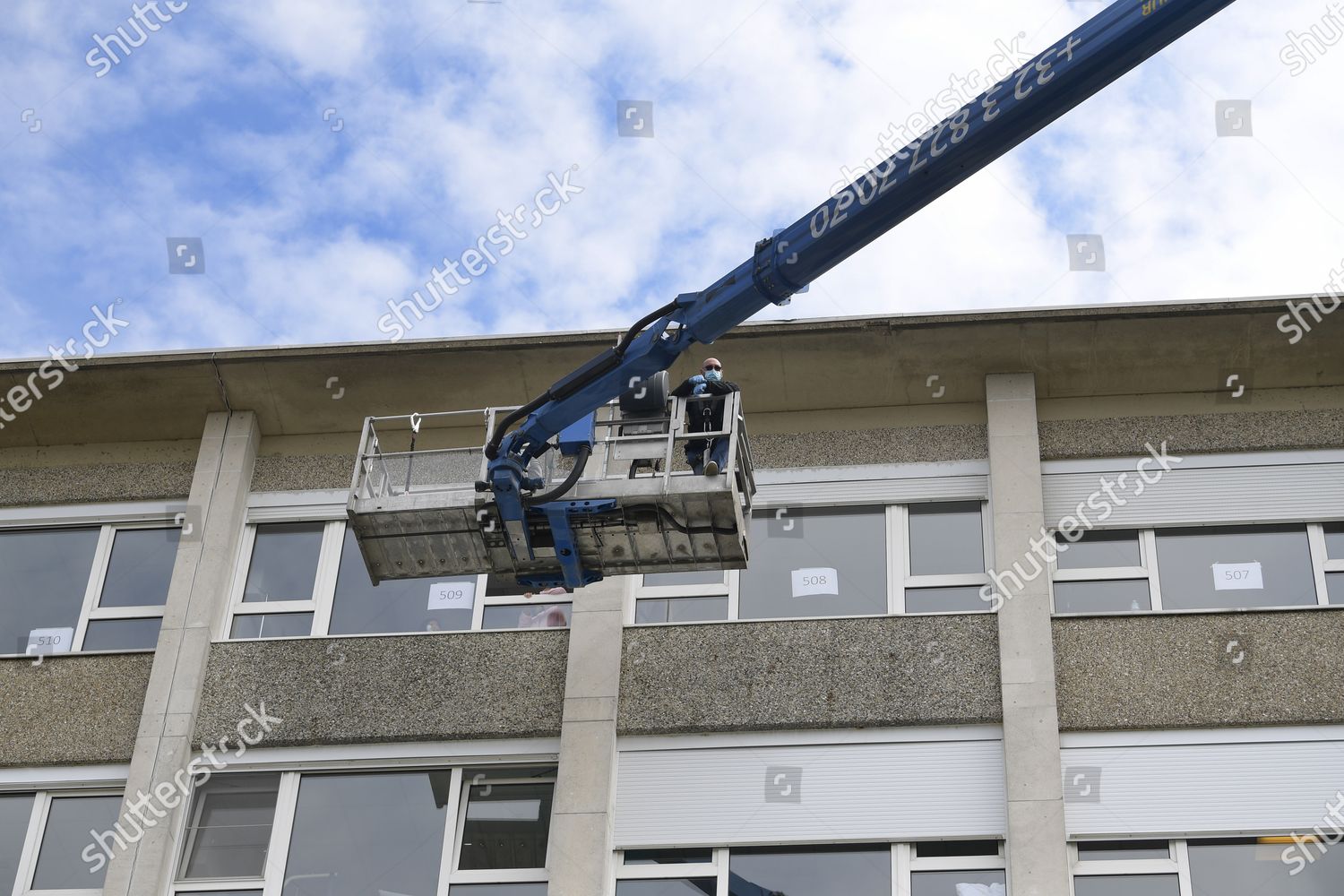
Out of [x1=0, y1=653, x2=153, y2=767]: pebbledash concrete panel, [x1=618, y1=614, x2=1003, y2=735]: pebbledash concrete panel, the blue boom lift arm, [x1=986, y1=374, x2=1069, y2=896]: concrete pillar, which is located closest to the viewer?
the blue boom lift arm

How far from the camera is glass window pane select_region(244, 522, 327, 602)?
17.9m

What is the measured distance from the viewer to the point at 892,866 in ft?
50.1

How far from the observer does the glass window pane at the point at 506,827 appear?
15922mm

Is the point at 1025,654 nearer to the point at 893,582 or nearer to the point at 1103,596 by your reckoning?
the point at 1103,596

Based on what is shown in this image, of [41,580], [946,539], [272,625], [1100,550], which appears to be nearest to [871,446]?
[946,539]

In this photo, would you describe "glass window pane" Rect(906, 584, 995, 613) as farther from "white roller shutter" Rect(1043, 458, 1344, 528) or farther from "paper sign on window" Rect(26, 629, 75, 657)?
"paper sign on window" Rect(26, 629, 75, 657)

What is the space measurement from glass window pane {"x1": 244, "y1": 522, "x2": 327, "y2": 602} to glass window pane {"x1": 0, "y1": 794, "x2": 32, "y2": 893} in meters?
2.87

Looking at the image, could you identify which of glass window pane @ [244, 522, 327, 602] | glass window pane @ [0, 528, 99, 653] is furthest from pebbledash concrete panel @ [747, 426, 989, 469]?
glass window pane @ [0, 528, 99, 653]

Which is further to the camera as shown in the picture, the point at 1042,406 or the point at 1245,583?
the point at 1042,406

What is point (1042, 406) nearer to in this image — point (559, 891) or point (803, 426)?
point (803, 426)

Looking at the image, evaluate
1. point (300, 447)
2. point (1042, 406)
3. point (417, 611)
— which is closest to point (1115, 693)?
point (1042, 406)

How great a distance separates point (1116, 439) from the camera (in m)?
17.3

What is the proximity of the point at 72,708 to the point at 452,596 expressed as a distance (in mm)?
3820

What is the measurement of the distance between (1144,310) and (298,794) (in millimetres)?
9193
